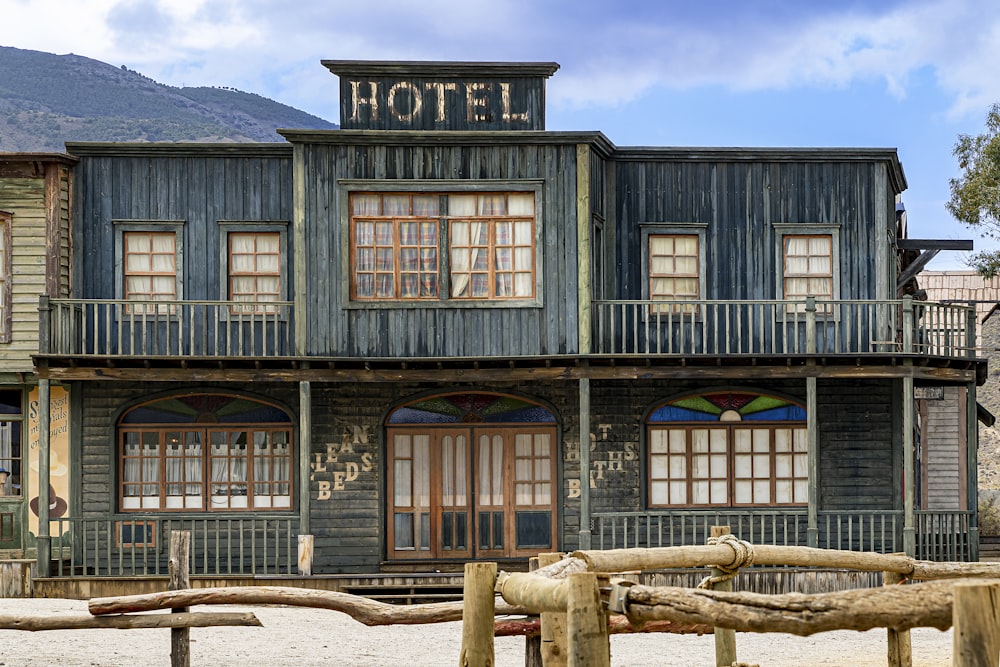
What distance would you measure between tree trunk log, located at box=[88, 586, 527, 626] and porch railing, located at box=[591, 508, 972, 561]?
833 centimetres

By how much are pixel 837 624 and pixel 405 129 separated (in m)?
16.3

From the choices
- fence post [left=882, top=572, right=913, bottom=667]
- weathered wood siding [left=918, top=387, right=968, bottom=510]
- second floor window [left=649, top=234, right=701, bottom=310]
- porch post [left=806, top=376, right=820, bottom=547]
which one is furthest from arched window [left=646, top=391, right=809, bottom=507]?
fence post [left=882, top=572, right=913, bottom=667]

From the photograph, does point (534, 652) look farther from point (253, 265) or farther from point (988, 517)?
point (988, 517)

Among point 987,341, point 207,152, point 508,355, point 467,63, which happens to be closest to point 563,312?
point 508,355

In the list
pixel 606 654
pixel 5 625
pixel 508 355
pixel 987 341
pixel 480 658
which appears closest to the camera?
pixel 606 654

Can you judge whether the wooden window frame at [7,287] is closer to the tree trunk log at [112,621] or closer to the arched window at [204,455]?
the arched window at [204,455]

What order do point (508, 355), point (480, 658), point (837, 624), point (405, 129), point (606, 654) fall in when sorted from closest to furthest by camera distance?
1. point (837, 624)
2. point (606, 654)
3. point (480, 658)
4. point (508, 355)
5. point (405, 129)

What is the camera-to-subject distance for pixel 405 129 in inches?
846

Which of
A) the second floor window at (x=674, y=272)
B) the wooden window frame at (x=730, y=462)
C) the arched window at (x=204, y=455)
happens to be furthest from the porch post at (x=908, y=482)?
the arched window at (x=204, y=455)

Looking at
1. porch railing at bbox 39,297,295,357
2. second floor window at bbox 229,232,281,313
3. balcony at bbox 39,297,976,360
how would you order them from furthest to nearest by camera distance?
second floor window at bbox 229,232,281,313 → porch railing at bbox 39,297,295,357 → balcony at bbox 39,297,976,360

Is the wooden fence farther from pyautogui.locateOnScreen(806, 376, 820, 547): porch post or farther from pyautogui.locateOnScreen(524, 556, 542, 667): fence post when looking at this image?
pyautogui.locateOnScreen(806, 376, 820, 547): porch post

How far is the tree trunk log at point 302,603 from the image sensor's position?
36.8 feet

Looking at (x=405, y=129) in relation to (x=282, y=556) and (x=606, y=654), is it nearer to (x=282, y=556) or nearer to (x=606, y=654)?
(x=282, y=556)

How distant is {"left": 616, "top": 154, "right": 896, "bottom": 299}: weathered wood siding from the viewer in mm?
21750
